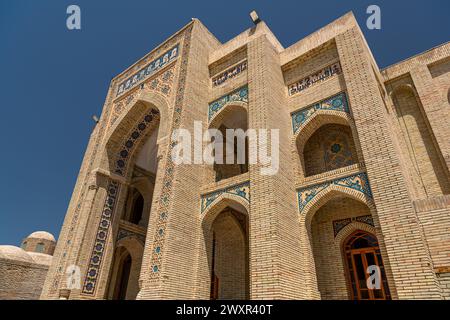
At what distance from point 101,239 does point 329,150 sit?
6.60 m

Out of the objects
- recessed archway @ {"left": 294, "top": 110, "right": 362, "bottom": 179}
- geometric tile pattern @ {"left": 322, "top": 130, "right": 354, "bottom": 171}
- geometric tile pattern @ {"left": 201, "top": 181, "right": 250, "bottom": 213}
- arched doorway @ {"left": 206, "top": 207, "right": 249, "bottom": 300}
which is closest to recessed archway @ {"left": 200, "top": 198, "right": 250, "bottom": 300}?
arched doorway @ {"left": 206, "top": 207, "right": 249, "bottom": 300}

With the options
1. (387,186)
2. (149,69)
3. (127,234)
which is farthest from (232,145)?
(387,186)

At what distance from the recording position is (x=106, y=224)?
912cm

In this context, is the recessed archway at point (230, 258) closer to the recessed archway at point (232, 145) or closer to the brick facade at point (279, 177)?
the brick facade at point (279, 177)

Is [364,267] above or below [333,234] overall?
below

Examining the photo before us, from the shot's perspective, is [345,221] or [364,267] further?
[345,221]

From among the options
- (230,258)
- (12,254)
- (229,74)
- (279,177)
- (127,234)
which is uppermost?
(229,74)

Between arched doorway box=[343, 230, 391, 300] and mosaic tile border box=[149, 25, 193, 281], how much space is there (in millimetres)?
3712

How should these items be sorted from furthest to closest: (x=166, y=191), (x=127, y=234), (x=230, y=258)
Result: (x=127, y=234)
(x=230, y=258)
(x=166, y=191)

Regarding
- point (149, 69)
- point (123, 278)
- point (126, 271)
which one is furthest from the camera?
point (126, 271)

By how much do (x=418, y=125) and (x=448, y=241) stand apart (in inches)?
165

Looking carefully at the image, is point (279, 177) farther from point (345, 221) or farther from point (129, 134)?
point (129, 134)

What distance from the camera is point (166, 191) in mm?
6676
